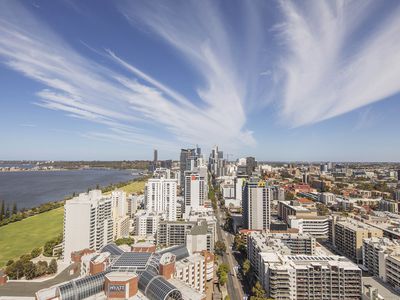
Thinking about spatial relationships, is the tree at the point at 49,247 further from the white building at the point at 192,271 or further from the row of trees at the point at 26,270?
the white building at the point at 192,271

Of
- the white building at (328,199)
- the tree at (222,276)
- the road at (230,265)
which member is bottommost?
the road at (230,265)

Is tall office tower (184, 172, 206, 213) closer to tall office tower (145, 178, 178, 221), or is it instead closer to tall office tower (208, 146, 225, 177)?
tall office tower (145, 178, 178, 221)

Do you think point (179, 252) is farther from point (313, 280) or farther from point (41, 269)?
point (41, 269)

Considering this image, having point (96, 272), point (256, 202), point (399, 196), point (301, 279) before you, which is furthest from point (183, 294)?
point (399, 196)

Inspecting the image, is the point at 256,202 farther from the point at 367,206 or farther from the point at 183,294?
the point at 367,206

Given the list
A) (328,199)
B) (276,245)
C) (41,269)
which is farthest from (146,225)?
(328,199)

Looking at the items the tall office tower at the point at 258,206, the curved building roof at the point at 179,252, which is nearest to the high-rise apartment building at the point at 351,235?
the tall office tower at the point at 258,206

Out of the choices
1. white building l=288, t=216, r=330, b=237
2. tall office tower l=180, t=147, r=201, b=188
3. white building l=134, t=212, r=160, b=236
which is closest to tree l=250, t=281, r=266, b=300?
white building l=288, t=216, r=330, b=237
